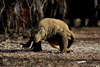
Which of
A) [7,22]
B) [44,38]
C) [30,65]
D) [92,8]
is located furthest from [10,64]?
[92,8]

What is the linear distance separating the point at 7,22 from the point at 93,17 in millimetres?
9608

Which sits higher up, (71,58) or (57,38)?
(57,38)

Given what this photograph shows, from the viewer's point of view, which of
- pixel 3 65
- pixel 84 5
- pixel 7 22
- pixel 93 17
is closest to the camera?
pixel 3 65

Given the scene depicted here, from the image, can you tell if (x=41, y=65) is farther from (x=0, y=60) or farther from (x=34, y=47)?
(x=34, y=47)

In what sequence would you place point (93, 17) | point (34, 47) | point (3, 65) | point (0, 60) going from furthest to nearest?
1. point (93, 17)
2. point (34, 47)
3. point (0, 60)
4. point (3, 65)

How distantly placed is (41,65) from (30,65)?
0.22 metres

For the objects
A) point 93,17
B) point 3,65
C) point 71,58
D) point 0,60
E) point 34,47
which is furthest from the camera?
point 93,17

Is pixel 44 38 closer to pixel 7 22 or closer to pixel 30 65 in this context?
pixel 30 65

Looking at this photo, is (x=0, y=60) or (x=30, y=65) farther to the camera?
(x=0, y=60)

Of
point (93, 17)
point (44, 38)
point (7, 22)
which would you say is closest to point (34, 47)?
point (44, 38)

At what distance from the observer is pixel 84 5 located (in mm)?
19266

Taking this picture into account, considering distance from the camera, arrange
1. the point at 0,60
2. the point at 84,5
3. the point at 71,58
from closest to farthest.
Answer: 1. the point at 0,60
2. the point at 71,58
3. the point at 84,5

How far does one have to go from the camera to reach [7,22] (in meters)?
10.5

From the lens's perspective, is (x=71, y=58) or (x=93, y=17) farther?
(x=93, y=17)
